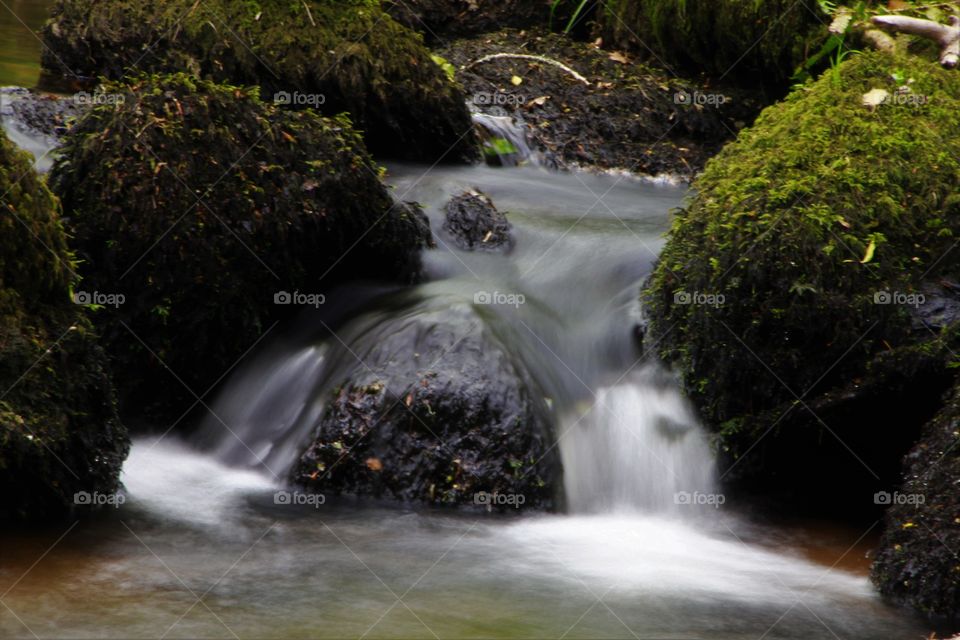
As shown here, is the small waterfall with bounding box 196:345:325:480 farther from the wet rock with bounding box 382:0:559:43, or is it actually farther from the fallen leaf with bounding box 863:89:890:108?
the wet rock with bounding box 382:0:559:43

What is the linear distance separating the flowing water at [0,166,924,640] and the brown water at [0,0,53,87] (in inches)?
120

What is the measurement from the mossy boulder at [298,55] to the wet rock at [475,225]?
1.02 meters

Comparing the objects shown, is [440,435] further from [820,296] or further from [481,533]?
[820,296]

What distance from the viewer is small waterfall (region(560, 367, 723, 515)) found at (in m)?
5.27

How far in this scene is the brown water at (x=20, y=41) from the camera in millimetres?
7968

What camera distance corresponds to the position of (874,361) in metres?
5.03

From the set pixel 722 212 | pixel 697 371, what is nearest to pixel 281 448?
pixel 697 371

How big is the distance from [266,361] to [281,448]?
2.06ft

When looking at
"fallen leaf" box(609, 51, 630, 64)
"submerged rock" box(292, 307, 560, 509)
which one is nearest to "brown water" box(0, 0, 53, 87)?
"submerged rock" box(292, 307, 560, 509)

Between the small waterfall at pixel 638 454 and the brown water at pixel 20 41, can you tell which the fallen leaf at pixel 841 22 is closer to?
the small waterfall at pixel 638 454

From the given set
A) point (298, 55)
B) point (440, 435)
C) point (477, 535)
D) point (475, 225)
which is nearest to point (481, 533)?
point (477, 535)

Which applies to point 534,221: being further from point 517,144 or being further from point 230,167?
point 230,167

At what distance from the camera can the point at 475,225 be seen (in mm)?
6637

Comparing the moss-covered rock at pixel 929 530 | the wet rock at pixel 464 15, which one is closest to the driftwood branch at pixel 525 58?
the wet rock at pixel 464 15
